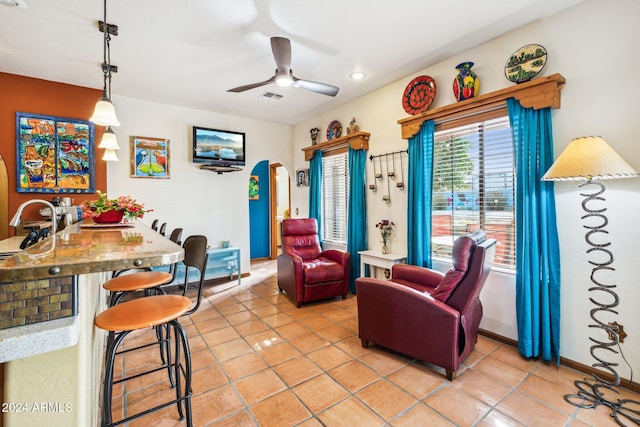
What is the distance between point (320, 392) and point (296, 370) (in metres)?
0.33

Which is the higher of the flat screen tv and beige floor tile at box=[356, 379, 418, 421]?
the flat screen tv

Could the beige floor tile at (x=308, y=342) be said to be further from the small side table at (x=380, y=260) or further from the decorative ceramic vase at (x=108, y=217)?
the decorative ceramic vase at (x=108, y=217)

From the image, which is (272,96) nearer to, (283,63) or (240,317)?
(283,63)

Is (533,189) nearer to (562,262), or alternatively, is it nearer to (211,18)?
(562,262)

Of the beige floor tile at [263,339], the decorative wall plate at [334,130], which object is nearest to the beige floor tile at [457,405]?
the beige floor tile at [263,339]

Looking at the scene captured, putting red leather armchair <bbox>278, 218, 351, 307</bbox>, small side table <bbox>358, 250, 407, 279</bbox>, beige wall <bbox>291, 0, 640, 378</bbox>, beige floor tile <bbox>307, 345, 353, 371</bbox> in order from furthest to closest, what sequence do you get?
red leather armchair <bbox>278, 218, 351, 307</bbox>, small side table <bbox>358, 250, 407, 279</bbox>, beige floor tile <bbox>307, 345, 353, 371</bbox>, beige wall <bbox>291, 0, 640, 378</bbox>

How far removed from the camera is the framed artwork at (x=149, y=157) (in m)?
4.28

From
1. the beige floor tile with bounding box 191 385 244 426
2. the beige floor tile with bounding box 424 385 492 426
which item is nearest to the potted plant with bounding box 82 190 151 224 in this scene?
the beige floor tile with bounding box 191 385 244 426

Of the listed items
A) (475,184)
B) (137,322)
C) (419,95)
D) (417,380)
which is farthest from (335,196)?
(137,322)

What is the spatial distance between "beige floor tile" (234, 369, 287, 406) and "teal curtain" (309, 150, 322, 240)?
307cm

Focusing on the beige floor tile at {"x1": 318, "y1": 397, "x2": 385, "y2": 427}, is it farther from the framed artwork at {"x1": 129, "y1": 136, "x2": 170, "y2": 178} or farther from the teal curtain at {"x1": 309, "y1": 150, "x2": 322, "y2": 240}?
the framed artwork at {"x1": 129, "y1": 136, "x2": 170, "y2": 178}

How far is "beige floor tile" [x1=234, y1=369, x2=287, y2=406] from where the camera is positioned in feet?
6.70

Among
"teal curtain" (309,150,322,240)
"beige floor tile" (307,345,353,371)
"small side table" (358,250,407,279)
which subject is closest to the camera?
"beige floor tile" (307,345,353,371)

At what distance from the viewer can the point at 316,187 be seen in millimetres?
5133
